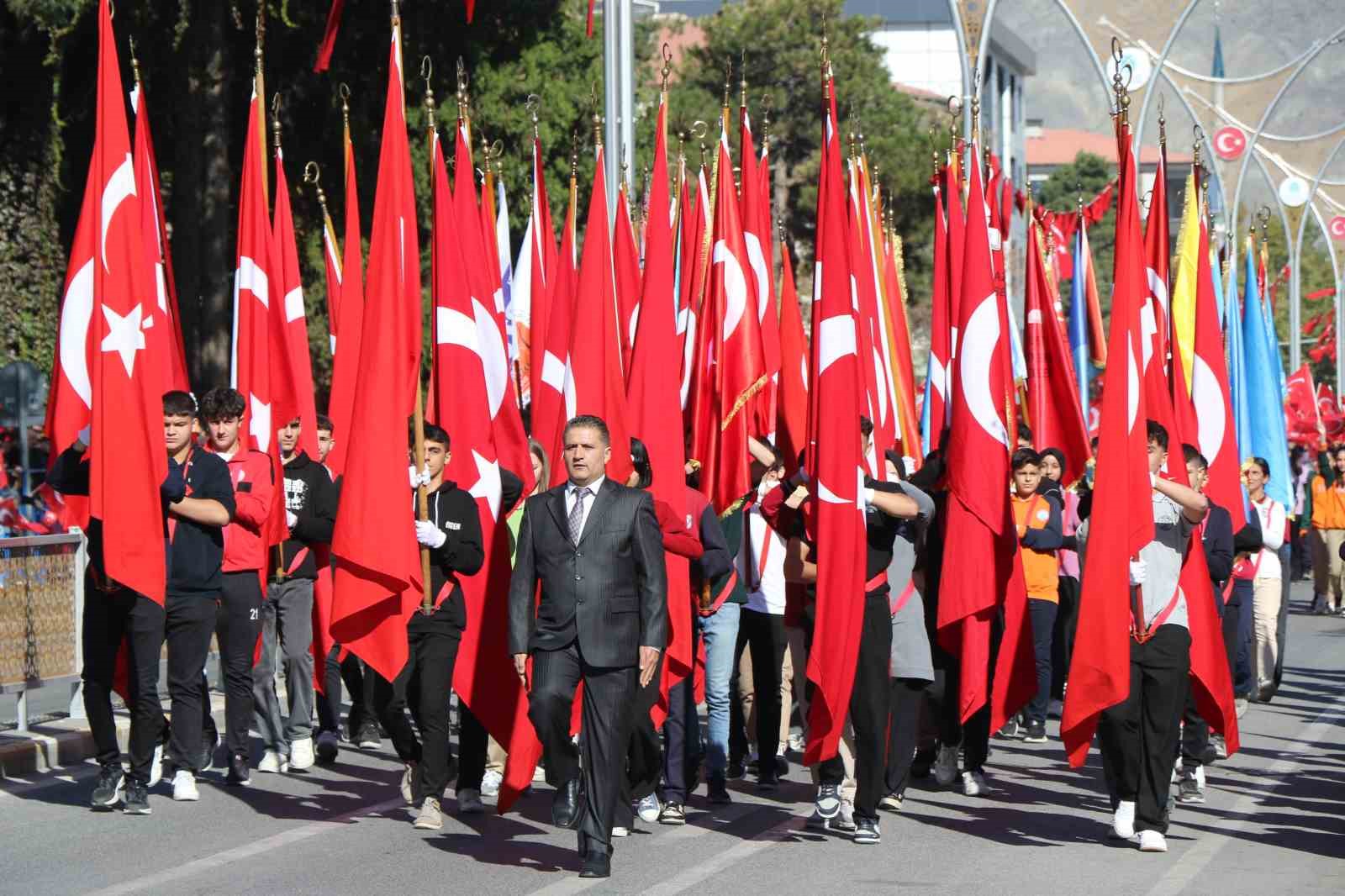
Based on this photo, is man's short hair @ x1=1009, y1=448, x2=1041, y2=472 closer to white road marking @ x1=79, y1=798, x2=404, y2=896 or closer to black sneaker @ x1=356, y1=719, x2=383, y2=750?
black sneaker @ x1=356, y1=719, x2=383, y2=750

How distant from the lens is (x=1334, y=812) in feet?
34.4

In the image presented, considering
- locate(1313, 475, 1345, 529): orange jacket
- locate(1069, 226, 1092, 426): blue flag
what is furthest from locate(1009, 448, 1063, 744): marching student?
locate(1313, 475, 1345, 529): orange jacket

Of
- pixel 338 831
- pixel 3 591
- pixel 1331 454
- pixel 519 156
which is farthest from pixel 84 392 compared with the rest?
pixel 519 156

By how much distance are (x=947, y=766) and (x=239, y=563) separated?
3842 millimetres

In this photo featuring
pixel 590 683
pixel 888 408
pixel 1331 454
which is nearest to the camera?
pixel 590 683

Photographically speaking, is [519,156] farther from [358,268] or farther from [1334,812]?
[1334,812]

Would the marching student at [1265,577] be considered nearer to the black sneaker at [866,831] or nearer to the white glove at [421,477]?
the black sneaker at [866,831]

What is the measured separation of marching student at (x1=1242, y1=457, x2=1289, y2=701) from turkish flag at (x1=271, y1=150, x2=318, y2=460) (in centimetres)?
669

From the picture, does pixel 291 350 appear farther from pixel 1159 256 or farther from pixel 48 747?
pixel 1159 256

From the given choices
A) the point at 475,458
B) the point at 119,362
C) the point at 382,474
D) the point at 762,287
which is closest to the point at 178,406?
the point at 119,362

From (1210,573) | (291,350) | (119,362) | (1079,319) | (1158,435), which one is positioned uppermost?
(1079,319)

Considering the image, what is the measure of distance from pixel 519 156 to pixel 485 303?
1793 centimetres

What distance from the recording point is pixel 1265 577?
15812mm

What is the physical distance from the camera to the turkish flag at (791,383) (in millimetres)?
11922
